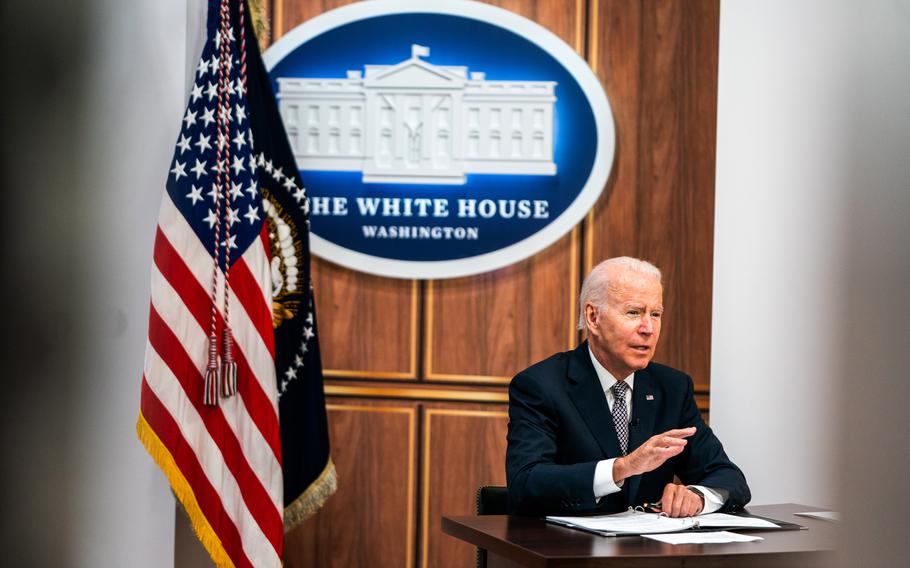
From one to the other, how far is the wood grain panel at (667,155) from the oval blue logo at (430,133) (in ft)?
0.58

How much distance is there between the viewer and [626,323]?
2537mm

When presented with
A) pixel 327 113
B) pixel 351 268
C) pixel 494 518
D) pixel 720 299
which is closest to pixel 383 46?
pixel 327 113

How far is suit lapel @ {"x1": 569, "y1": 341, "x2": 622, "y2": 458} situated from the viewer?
7.84 feet

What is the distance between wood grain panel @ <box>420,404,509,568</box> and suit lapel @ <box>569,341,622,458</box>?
134 centimetres

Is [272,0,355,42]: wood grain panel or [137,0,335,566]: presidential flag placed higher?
[272,0,355,42]: wood grain panel

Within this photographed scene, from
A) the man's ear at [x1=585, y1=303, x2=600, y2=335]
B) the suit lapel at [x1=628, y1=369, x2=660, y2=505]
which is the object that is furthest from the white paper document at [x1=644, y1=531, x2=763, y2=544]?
the man's ear at [x1=585, y1=303, x2=600, y2=335]

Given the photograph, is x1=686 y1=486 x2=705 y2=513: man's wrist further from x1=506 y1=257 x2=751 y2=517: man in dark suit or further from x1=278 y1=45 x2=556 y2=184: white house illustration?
x1=278 y1=45 x2=556 y2=184: white house illustration

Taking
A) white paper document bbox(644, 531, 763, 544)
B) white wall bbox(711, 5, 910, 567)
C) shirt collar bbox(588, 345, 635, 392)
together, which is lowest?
white paper document bbox(644, 531, 763, 544)

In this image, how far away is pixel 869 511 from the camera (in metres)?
0.17

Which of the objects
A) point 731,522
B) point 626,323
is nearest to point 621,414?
point 626,323

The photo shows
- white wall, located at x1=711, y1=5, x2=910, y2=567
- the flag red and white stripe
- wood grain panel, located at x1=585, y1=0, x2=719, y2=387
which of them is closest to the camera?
white wall, located at x1=711, y1=5, x2=910, y2=567

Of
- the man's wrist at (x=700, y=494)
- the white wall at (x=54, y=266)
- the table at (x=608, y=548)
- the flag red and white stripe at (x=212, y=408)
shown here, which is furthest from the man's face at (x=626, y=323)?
the white wall at (x=54, y=266)

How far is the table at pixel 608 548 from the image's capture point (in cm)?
165

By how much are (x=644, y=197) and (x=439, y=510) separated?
1532mm
